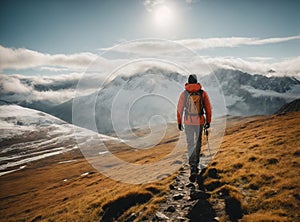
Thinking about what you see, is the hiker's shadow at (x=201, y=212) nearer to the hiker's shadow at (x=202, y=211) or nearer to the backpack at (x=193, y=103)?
the hiker's shadow at (x=202, y=211)

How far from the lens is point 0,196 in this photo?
10281cm

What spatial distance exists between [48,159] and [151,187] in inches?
8192

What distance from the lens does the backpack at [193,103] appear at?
12.0m

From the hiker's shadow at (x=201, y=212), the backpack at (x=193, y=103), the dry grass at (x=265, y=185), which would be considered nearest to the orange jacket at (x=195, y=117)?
the backpack at (x=193, y=103)

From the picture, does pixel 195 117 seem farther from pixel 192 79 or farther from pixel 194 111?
pixel 192 79

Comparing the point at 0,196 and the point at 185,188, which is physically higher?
the point at 185,188

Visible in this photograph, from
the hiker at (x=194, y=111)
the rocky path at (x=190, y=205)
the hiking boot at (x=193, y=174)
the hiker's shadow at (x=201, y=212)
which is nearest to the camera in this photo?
the hiker's shadow at (x=201, y=212)

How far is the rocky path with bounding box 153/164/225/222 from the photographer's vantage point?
28.7ft

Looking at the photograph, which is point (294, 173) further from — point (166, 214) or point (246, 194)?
point (166, 214)

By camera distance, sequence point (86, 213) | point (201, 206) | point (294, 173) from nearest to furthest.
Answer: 1. point (201, 206)
2. point (294, 173)
3. point (86, 213)

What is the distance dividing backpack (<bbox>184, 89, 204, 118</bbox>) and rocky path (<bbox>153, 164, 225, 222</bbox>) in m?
4.05

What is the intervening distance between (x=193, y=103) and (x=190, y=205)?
5.24 metres

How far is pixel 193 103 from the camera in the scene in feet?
39.7

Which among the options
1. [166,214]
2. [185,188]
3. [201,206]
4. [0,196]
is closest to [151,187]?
[185,188]
